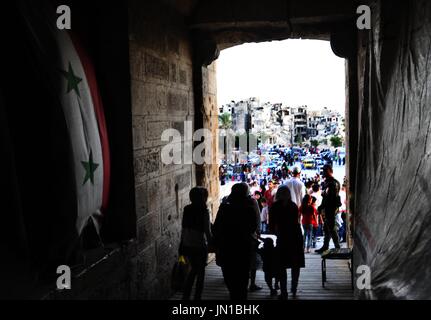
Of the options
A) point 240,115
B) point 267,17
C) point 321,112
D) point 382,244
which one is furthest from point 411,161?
point 321,112

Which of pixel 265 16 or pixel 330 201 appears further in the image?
pixel 330 201

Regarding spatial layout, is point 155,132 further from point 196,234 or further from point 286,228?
point 286,228

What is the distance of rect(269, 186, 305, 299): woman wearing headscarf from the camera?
12.8ft

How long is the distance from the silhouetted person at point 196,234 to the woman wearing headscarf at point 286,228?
0.55 m

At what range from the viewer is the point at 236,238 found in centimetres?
360

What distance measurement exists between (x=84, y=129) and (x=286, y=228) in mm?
1706

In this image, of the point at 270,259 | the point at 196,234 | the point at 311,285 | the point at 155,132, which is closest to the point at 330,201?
the point at 311,285

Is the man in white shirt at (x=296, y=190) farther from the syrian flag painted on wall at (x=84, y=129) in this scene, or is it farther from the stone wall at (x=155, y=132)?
the syrian flag painted on wall at (x=84, y=129)

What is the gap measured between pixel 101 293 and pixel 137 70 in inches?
63.3

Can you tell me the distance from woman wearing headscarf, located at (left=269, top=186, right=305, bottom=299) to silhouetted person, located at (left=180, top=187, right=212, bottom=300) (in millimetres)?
554

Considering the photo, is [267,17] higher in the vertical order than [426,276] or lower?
higher

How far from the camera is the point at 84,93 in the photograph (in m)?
3.07

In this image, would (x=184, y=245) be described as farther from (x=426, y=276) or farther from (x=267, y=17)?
(x=267, y=17)
